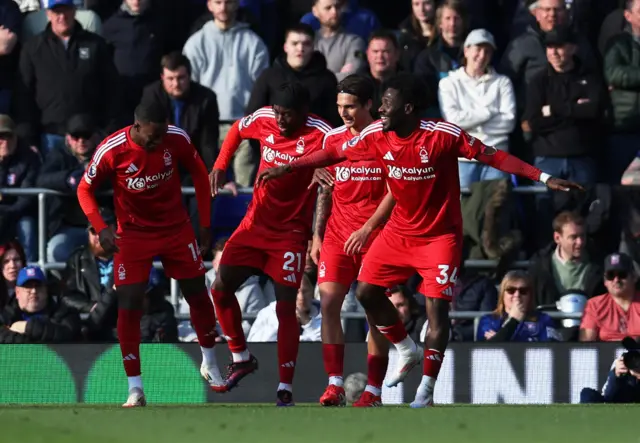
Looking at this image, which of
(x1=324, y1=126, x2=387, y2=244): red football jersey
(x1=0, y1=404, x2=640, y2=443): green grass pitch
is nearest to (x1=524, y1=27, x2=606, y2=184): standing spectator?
(x1=324, y1=126, x2=387, y2=244): red football jersey

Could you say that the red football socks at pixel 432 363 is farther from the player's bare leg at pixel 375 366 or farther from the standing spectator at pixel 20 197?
the standing spectator at pixel 20 197

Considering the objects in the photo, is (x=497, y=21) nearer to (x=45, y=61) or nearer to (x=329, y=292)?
(x=45, y=61)

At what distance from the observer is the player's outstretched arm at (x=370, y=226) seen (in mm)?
11633

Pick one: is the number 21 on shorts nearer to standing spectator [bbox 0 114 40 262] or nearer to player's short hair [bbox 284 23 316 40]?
player's short hair [bbox 284 23 316 40]

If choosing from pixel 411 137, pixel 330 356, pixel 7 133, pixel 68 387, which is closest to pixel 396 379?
pixel 330 356

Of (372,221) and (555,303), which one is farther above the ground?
(372,221)

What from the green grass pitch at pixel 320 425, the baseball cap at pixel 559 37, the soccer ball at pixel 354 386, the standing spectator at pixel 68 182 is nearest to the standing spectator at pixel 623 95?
the baseball cap at pixel 559 37

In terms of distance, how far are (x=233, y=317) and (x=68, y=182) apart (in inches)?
148

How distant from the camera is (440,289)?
11.4 meters

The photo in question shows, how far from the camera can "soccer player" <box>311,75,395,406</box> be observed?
12.0 metres

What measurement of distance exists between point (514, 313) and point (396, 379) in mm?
2293

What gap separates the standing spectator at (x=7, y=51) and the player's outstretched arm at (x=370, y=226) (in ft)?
20.3

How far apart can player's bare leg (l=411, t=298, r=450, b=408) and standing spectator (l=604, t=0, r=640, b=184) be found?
5.88 metres

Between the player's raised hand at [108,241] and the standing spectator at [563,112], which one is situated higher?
the standing spectator at [563,112]
